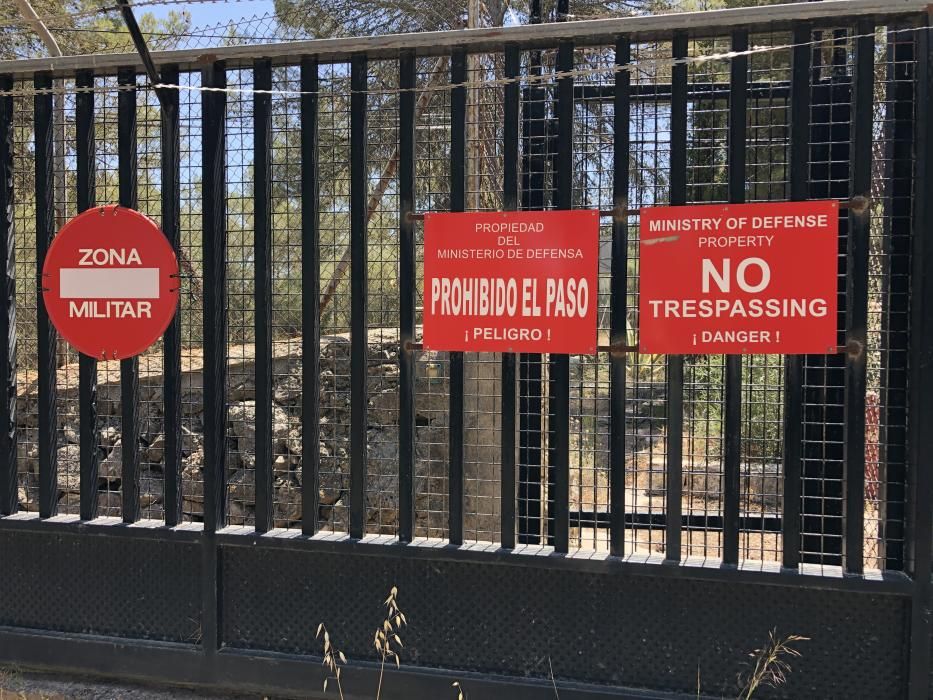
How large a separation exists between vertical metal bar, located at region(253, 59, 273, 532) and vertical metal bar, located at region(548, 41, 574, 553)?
4.34ft

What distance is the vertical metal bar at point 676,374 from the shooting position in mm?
3172

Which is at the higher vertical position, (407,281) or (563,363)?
(407,281)

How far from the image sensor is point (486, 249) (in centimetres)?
334

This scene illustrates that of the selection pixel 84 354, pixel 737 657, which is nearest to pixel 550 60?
pixel 84 354

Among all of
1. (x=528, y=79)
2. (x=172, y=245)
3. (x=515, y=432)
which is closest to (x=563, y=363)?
(x=515, y=432)

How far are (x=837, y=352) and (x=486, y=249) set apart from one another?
1.46 m

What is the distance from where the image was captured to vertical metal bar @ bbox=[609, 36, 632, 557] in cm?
323

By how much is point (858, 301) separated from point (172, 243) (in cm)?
299

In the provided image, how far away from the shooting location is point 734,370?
316 centimetres

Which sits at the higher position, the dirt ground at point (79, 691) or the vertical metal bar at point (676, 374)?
the vertical metal bar at point (676, 374)

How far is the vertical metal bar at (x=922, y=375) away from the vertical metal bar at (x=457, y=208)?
70.3 inches

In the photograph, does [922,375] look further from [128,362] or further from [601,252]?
[128,362]

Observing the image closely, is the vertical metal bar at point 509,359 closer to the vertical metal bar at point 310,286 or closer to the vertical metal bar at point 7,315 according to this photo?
the vertical metal bar at point 310,286

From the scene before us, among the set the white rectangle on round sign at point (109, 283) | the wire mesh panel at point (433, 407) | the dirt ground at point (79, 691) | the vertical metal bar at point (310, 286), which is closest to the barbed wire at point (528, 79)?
the vertical metal bar at point (310, 286)
